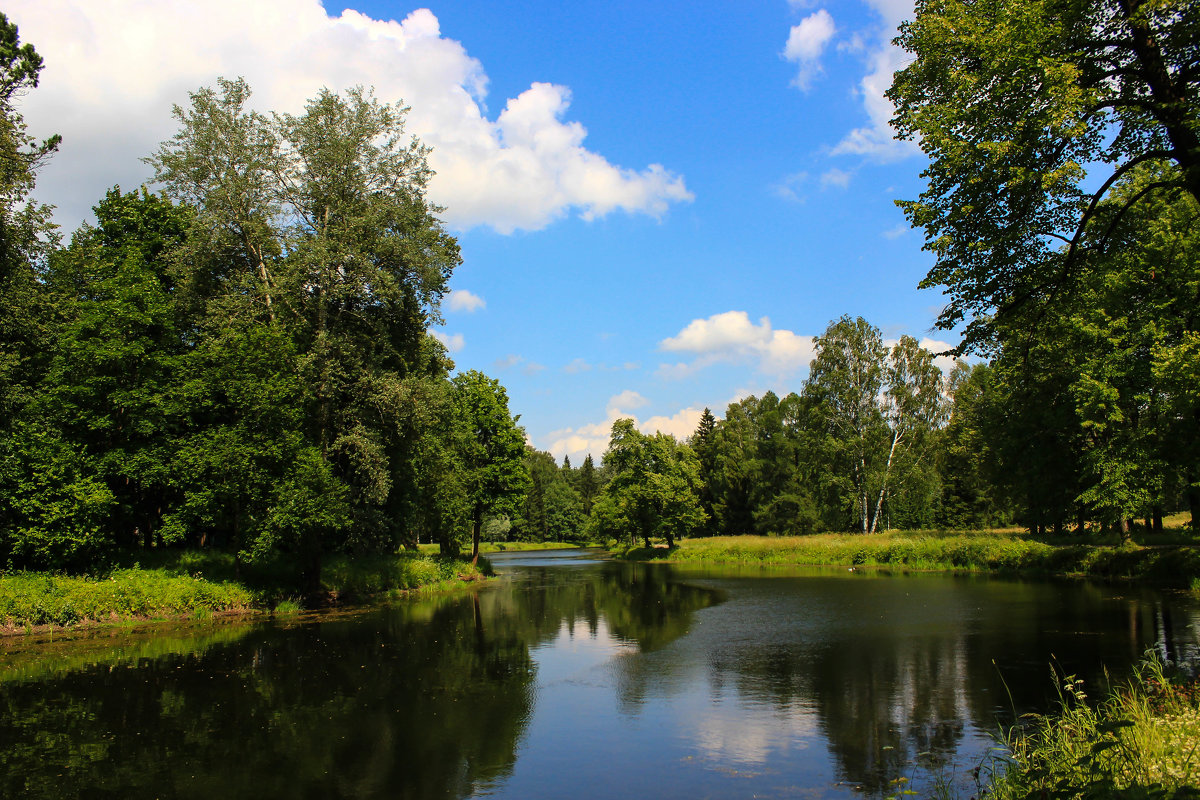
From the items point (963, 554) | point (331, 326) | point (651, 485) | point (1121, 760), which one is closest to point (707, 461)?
point (651, 485)

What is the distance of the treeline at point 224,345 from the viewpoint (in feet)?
75.0

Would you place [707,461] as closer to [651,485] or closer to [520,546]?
[651,485]

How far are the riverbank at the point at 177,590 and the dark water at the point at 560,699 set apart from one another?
1593 millimetres

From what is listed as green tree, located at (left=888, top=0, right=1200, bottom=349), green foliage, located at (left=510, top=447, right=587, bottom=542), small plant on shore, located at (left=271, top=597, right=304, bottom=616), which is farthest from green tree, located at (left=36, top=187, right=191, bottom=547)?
green foliage, located at (left=510, top=447, right=587, bottom=542)

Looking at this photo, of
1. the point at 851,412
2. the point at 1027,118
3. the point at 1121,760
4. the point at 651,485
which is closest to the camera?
the point at 1121,760

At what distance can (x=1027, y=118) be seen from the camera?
1162 centimetres

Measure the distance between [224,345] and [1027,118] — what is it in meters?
25.8

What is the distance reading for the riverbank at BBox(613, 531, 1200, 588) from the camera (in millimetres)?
27016

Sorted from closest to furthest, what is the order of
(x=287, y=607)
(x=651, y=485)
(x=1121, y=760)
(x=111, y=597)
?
(x=1121, y=760) < (x=111, y=597) < (x=287, y=607) < (x=651, y=485)

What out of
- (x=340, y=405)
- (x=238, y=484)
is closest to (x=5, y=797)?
(x=238, y=484)

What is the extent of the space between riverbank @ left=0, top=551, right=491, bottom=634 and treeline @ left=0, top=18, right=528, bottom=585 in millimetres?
938

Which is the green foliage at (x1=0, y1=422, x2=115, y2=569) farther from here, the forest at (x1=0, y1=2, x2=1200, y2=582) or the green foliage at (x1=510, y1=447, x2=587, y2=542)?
the green foliage at (x1=510, y1=447, x2=587, y2=542)

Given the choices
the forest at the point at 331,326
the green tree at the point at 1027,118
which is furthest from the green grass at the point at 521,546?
the green tree at the point at 1027,118

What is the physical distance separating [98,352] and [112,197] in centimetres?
993
